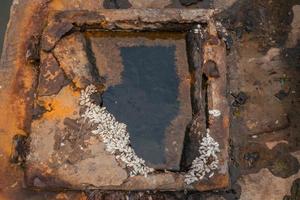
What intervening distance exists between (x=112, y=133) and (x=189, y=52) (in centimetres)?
72

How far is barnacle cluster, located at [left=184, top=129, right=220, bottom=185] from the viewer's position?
8.22 feet

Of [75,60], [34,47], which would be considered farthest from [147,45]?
[34,47]

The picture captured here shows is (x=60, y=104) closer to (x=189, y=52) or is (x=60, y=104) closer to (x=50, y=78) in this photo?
(x=50, y=78)

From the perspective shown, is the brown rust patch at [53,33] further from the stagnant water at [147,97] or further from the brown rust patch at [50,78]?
the stagnant water at [147,97]

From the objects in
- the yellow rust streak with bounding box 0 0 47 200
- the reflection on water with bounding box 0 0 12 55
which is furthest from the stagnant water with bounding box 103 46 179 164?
the reflection on water with bounding box 0 0 12 55

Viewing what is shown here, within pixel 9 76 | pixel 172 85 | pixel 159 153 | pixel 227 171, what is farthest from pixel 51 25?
pixel 227 171

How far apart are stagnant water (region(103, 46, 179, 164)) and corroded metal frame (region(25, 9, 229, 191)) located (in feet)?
0.47

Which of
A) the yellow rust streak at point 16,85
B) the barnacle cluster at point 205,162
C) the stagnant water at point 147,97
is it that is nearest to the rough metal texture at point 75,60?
the stagnant water at point 147,97

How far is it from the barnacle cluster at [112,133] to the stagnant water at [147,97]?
63 millimetres

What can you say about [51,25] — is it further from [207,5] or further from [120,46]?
[207,5]

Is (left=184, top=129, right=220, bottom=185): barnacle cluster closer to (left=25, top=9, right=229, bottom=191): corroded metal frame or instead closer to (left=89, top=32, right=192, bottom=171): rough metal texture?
(left=25, top=9, right=229, bottom=191): corroded metal frame

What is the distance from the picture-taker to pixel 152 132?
108 inches

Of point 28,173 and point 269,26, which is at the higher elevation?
point 269,26

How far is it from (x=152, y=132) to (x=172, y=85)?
0.33 meters
